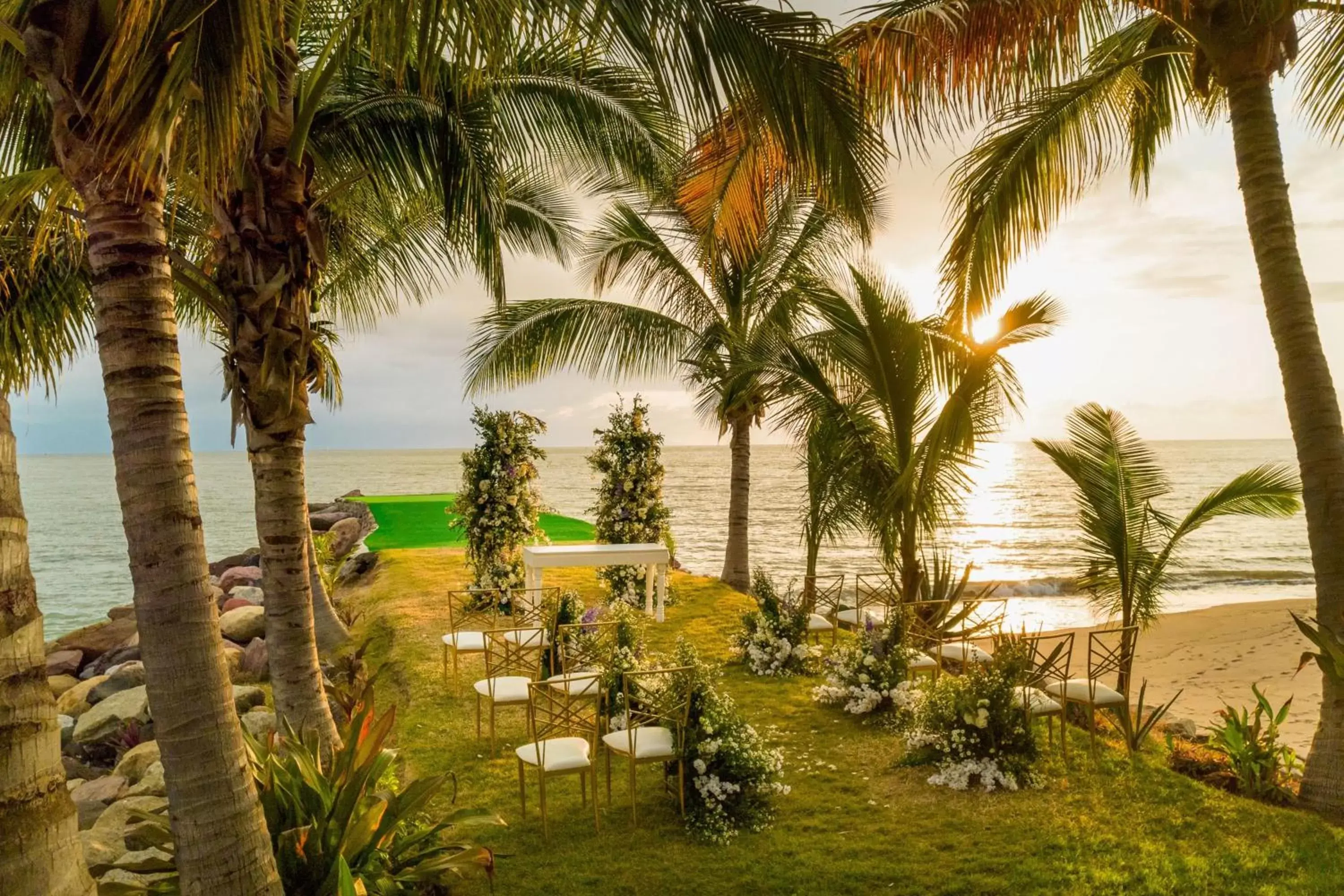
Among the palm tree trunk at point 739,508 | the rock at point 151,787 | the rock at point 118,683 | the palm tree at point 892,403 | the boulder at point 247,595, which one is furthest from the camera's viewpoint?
the palm tree trunk at point 739,508

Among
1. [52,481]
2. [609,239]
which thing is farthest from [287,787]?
[52,481]

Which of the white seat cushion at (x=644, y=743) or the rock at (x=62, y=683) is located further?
the rock at (x=62, y=683)

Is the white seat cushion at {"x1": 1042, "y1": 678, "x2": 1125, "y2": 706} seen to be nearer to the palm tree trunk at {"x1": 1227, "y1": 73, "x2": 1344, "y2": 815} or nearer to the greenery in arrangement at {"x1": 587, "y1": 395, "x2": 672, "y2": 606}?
the palm tree trunk at {"x1": 1227, "y1": 73, "x2": 1344, "y2": 815}

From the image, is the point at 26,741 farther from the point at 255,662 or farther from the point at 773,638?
the point at 255,662

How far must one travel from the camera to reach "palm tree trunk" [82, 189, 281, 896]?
2.71 metres

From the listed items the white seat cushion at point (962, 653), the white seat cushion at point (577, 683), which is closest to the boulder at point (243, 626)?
the white seat cushion at point (577, 683)

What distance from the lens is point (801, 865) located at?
189 inches

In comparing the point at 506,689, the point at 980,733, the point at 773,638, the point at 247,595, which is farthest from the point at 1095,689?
the point at 247,595

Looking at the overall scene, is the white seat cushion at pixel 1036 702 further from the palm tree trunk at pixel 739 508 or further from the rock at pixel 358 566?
the rock at pixel 358 566

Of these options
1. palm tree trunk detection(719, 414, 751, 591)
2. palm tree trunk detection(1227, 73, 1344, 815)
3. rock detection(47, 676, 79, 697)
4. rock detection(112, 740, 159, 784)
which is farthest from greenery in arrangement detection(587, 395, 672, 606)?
palm tree trunk detection(1227, 73, 1344, 815)

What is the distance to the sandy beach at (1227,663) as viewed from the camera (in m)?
11.2

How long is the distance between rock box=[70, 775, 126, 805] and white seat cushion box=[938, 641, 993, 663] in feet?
24.3

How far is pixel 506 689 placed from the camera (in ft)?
21.0

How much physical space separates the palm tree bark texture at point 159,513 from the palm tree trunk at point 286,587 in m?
2.33
